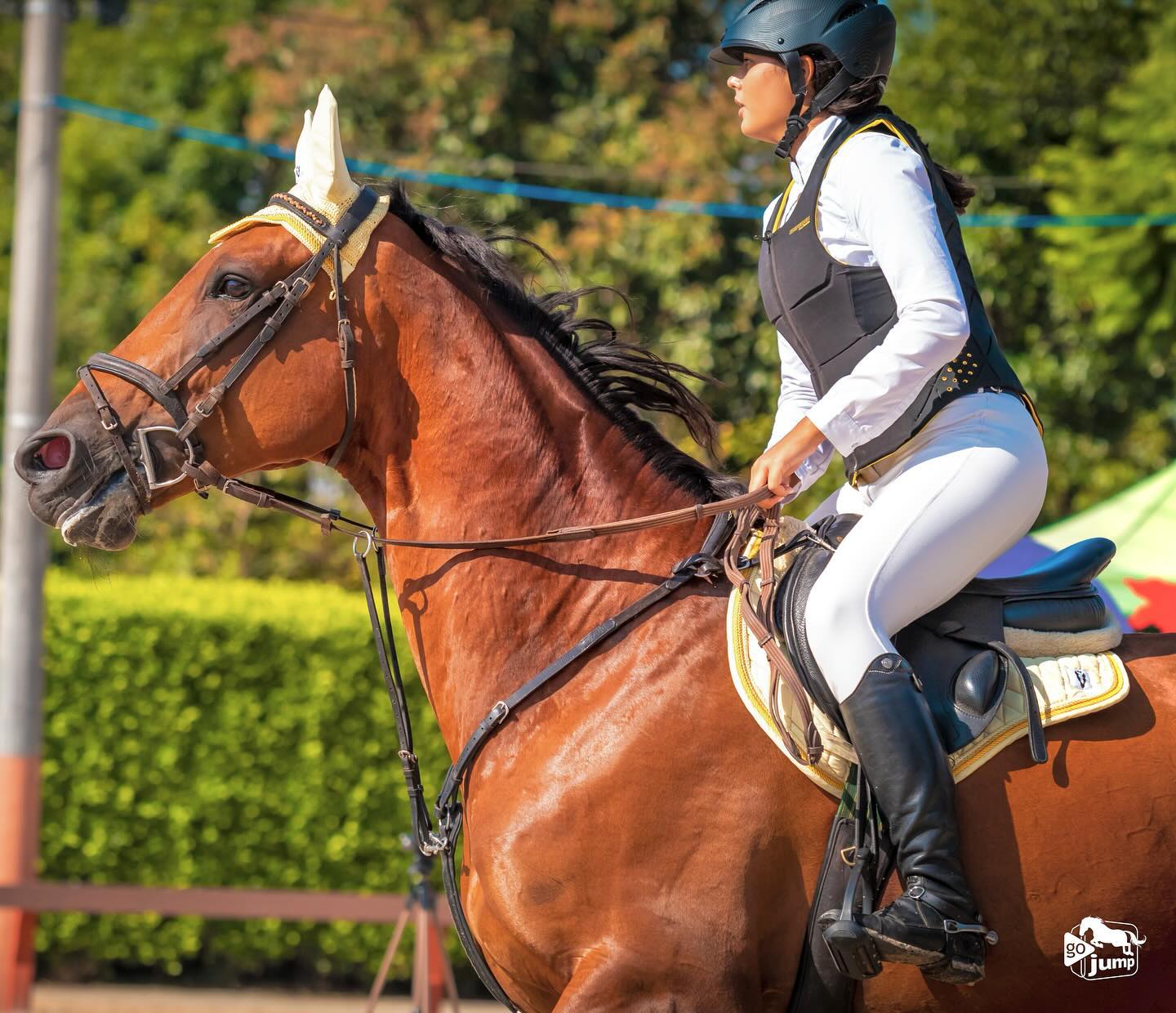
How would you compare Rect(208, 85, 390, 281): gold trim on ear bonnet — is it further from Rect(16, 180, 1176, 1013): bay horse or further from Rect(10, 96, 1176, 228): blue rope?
Rect(10, 96, 1176, 228): blue rope

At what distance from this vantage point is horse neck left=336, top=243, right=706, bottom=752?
3217mm

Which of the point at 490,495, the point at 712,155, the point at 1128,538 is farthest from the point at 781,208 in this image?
the point at 712,155

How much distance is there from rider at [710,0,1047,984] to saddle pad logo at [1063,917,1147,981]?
0.85 ft

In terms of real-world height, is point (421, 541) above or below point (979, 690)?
above

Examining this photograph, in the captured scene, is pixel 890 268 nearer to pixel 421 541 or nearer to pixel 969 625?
pixel 969 625

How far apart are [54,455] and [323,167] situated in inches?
38.0

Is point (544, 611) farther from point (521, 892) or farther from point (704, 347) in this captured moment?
point (704, 347)

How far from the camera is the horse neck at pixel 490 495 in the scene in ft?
10.6

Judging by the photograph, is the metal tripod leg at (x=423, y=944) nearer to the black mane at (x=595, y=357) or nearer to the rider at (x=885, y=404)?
the black mane at (x=595, y=357)

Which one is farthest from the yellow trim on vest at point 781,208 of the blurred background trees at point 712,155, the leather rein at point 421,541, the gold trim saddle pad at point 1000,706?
the blurred background trees at point 712,155

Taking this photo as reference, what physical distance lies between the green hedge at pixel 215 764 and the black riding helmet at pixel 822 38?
264 inches

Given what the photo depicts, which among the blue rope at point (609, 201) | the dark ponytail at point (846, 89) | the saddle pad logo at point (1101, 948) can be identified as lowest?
the saddle pad logo at point (1101, 948)

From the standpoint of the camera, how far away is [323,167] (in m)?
3.28

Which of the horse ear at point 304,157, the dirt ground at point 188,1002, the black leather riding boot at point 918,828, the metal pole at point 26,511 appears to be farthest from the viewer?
the dirt ground at point 188,1002
